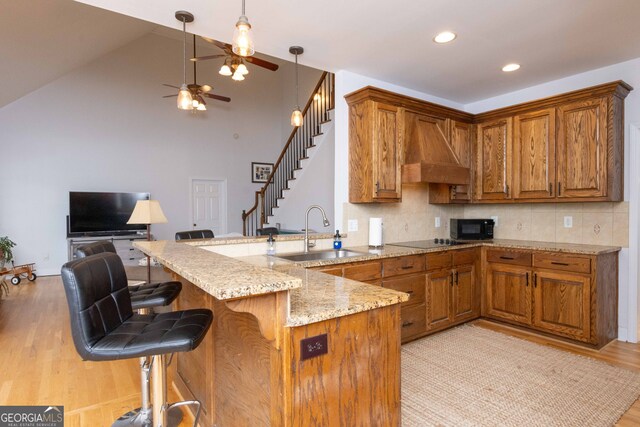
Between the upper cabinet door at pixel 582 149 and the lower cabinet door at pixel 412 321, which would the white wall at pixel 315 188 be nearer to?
the lower cabinet door at pixel 412 321

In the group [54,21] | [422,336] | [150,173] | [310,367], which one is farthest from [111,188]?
[310,367]

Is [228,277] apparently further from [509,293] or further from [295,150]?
[295,150]

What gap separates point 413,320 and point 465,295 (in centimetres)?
85

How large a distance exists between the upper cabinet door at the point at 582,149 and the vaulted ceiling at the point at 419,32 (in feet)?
1.56

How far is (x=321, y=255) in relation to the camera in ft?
10.4

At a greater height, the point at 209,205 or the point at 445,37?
the point at 445,37

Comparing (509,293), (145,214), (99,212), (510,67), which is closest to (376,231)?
(509,293)

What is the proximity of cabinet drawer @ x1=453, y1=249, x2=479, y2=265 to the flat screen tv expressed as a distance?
614 centimetres

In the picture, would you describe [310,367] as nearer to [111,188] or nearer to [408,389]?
[408,389]

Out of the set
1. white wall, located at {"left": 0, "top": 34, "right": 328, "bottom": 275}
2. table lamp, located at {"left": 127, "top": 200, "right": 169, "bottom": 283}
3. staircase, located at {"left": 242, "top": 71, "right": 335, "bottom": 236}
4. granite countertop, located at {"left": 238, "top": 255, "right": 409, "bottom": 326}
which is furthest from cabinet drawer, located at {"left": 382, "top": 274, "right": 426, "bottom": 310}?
white wall, located at {"left": 0, "top": 34, "right": 328, "bottom": 275}

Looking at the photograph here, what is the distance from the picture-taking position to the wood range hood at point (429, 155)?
3389 mm

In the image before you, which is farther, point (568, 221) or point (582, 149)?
point (568, 221)

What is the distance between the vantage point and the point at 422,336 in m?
3.27

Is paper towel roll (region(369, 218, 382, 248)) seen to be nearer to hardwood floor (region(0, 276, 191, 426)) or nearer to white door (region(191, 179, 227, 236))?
hardwood floor (region(0, 276, 191, 426))
